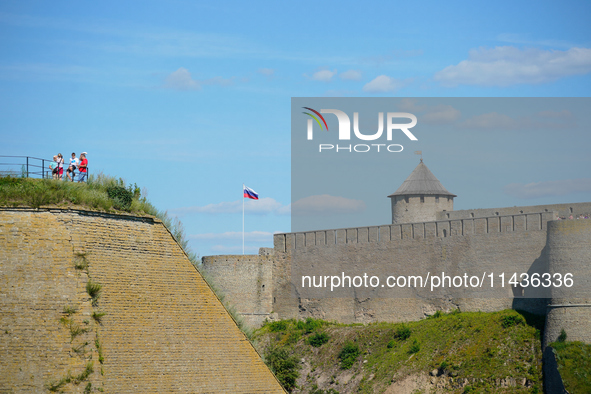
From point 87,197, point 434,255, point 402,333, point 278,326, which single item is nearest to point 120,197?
point 87,197

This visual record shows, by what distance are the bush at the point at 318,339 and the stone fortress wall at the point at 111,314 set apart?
17235mm

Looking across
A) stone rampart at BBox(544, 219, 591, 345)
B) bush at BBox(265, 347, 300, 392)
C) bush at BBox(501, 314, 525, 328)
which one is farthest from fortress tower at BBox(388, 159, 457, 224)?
bush at BBox(265, 347, 300, 392)

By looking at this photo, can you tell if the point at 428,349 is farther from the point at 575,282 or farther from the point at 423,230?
the point at 575,282

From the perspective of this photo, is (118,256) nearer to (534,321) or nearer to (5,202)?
(5,202)

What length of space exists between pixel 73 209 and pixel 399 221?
24.2 meters

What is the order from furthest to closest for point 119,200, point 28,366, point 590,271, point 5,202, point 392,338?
point 392,338 < point 590,271 < point 119,200 < point 5,202 < point 28,366

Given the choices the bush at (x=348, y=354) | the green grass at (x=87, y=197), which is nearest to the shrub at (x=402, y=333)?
the bush at (x=348, y=354)

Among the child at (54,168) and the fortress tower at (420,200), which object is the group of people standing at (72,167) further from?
the fortress tower at (420,200)

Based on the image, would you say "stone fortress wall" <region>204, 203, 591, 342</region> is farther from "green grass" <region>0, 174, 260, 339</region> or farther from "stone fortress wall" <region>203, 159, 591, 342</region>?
"green grass" <region>0, 174, 260, 339</region>

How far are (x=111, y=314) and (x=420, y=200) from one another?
80.1 ft

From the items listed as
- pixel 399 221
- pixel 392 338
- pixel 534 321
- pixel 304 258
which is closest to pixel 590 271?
pixel 534 321

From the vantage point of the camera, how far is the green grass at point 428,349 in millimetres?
29483

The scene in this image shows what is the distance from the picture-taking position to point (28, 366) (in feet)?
51.5

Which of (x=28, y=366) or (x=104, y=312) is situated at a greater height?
(x=104, y=312)
